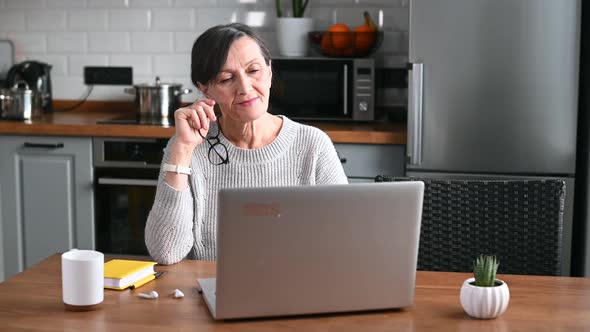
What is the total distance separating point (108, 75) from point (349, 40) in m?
1.27

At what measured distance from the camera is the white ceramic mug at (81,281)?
5.35 ft

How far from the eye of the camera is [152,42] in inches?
170

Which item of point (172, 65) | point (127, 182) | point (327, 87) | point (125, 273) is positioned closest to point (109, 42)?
point (172, 65)

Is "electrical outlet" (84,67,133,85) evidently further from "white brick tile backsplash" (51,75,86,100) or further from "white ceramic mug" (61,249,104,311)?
"white ceramic mug" (61,249,104,311)

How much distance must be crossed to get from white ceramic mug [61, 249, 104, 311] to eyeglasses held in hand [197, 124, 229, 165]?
2.25 feet

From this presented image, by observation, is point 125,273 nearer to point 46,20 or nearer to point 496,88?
point 496,88

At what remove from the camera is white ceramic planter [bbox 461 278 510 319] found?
1607mm

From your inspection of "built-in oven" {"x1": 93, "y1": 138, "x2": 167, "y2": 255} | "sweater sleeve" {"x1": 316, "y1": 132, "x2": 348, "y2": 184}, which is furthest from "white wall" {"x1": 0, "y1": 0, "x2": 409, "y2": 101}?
"sweater sleeve" {"x1": 316, "y1": 132, "x2": 348, "y2": 184}

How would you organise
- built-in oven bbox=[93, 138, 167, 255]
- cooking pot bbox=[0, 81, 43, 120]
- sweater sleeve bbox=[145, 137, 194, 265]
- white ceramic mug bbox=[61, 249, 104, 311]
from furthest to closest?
cooking pot bbox=[0, 81, 43, 120]
built-in oven bbox=[93, 138, 167, 255]
sweater sleeve bbox=[145, 137, 194, 265]
white ceramic mug bbox=[61, 249, 104, 311]

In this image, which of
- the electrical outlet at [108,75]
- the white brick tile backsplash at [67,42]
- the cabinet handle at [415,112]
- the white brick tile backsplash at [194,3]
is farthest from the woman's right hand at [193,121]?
the white brick tile backsplash at [67,42]

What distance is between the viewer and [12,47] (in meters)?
4.44

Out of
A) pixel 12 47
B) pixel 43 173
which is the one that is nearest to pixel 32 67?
pixel 12 47

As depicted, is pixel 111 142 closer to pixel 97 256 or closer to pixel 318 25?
pixel 318 25

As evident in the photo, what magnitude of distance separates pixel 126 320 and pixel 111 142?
225 cm
